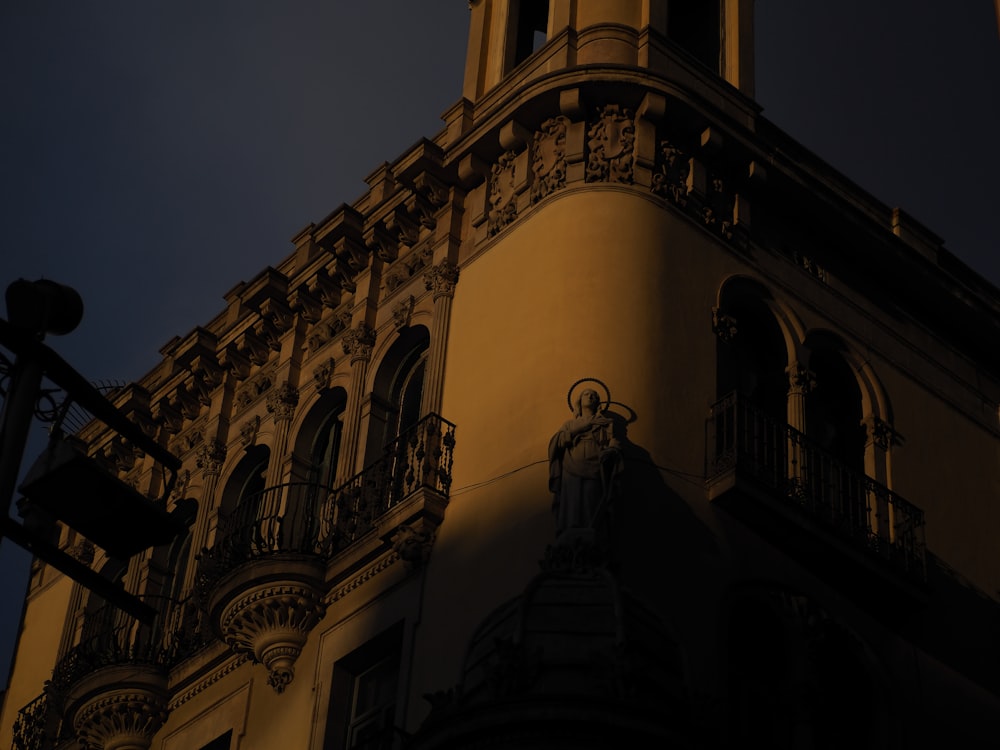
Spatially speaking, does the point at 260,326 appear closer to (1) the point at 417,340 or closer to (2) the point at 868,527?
(1) the point at 417,340

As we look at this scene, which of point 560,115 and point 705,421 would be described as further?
point 560,115

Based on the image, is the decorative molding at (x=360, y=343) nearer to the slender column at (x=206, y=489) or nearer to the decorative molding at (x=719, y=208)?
the slender column at (x=206, y=489)

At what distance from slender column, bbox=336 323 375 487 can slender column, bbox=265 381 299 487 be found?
100 centimetres

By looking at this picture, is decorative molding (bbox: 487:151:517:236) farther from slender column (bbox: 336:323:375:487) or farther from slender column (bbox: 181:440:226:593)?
slender column (bbox: 181:440:226:593)

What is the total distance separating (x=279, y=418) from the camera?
2741 centimetres

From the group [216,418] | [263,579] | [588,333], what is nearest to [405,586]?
[263,579]

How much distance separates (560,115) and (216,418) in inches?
269

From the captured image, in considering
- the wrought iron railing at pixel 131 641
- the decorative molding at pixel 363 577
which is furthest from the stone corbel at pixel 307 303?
the decorative molding at pixel 363 577

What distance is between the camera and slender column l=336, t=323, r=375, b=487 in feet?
83.2

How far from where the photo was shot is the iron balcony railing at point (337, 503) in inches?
923

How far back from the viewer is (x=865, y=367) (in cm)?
2598

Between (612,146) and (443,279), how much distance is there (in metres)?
2.53

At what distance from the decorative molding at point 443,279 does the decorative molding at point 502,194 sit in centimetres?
63

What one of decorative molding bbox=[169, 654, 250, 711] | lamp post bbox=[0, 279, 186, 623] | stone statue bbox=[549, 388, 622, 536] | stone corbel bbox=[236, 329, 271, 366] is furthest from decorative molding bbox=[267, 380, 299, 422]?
lamp post bbox=[0, 279, 186, 623]
